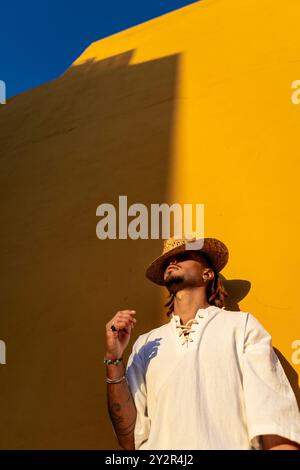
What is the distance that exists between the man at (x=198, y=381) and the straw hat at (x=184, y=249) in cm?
1

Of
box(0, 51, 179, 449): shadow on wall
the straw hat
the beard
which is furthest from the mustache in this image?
box(0, 51, 179, 449): shadow on wall

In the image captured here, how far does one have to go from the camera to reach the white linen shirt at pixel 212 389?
1362 mm

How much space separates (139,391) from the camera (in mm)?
1646

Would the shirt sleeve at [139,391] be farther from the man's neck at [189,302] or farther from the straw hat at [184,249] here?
the straw hat at [184,249]

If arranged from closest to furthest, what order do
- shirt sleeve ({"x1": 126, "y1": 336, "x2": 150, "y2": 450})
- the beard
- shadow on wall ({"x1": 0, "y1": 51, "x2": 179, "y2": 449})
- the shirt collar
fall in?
shirt sleeve ({"x1": 126, "y1": 336, "x2": 150, "y2": 450}), the shirt collar, the beard, shadow on wall ({"x1": 0, "y1": 51, "x2": 179, "y2": 449})

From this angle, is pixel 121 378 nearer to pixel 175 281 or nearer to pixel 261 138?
pixel 175 281

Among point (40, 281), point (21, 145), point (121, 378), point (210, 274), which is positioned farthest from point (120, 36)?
point (121, 378)

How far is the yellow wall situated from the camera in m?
2.06

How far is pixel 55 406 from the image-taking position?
2.04 meters

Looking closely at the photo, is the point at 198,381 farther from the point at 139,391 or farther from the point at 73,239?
the point at 73,239

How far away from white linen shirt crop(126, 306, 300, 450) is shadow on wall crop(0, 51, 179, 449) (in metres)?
0.39

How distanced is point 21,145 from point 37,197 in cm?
69

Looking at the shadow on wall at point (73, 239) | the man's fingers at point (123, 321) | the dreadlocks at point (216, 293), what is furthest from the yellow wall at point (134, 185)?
the man's fingers at point (123, 321)

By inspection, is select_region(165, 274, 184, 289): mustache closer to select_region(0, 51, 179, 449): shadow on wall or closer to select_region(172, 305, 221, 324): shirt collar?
select_region(172, 305, 221, 324): shirt collar
